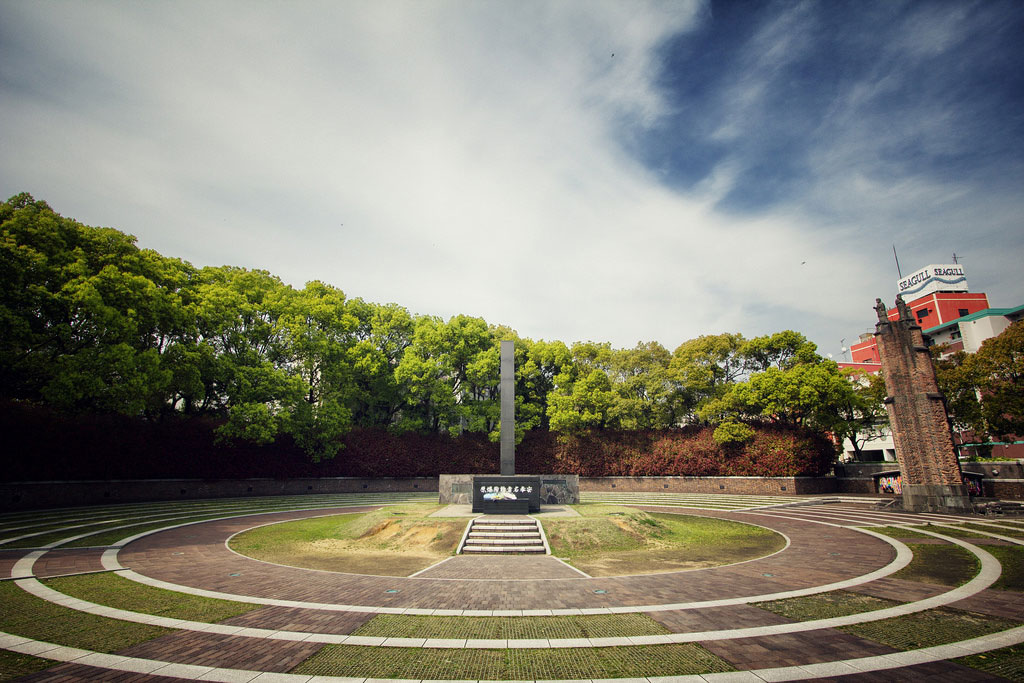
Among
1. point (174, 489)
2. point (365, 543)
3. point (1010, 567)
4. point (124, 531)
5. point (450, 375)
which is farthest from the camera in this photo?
point (450, 375)

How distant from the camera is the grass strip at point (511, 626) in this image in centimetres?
771

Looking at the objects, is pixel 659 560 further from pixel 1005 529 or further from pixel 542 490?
pixel 1005 529

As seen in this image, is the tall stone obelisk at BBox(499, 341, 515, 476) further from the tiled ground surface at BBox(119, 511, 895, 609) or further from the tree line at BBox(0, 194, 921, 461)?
the tree line at BBox(0, 194, 921, 461)

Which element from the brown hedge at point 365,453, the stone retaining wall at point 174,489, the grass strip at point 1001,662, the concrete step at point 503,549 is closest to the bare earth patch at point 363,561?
the concrete step at point 503,549

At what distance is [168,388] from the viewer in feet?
91.6

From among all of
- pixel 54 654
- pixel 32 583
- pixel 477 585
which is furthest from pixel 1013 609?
pixel 32 583

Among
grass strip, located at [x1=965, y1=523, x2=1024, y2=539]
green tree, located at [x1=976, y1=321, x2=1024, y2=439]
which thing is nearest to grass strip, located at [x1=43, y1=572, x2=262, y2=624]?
grass strip, located at [x1=965, y1=523, x2=1024, y2=539]

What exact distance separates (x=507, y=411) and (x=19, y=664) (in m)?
20.8

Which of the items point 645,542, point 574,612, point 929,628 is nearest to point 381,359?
point 645,542

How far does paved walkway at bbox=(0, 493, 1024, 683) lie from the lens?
6480 millimetres

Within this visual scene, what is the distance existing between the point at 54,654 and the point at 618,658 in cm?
860

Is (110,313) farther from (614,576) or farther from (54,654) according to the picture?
(614,576)

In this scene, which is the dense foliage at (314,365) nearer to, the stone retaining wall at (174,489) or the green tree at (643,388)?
the green tree at (643,388)

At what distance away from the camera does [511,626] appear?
8117 mm
